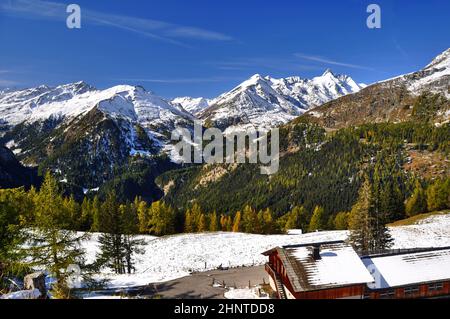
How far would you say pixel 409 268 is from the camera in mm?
28594

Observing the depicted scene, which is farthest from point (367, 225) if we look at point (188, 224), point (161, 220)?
point (188, 224)

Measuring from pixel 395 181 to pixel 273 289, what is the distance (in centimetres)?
16514

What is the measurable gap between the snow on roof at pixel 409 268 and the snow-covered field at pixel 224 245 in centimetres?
1907

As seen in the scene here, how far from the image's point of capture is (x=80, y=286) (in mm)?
29562

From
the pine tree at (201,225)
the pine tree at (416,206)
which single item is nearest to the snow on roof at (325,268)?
the pine tree at (201,225)

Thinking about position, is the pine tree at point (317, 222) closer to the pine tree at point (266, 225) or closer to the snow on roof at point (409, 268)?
the pine tree at point (266, 225)

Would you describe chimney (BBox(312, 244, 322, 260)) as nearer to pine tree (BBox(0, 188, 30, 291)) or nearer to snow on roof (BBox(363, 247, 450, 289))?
snow on roof (BBox(363, 247, 450, 289))

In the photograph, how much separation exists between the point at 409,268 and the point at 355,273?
20.3 ft

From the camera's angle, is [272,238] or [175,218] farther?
[175,218]

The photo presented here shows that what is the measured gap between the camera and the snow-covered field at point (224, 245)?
48.4 meters

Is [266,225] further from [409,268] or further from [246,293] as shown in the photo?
[409,268]

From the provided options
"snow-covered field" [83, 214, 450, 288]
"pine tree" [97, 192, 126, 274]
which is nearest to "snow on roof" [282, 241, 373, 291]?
"snow-covered field" [83, 214, 450, 288]
